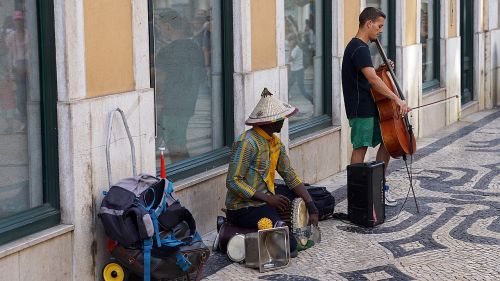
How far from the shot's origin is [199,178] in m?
7.94

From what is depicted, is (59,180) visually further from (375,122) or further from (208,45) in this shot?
(375,122)

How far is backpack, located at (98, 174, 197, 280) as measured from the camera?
620 cm

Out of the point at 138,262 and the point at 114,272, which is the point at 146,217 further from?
the point at 114,272

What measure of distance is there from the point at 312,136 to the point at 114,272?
4.07m

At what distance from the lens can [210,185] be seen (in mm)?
8102

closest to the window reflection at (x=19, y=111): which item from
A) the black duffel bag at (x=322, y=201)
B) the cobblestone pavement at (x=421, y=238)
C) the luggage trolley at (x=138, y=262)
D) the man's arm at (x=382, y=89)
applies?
the luggage trolley at (x=138, y=262)

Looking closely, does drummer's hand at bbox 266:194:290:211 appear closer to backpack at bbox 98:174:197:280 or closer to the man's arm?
backpack at bbox 98:174:197:280

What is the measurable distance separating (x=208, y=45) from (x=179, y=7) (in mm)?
559

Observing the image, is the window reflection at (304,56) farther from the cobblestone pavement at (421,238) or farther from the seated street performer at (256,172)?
the seated street performer at (256,172)

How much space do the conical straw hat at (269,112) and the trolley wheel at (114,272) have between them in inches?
55.2

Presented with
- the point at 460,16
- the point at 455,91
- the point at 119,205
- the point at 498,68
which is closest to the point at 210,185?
the point at 119,205

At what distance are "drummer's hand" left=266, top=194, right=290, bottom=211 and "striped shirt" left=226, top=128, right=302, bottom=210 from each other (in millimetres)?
63

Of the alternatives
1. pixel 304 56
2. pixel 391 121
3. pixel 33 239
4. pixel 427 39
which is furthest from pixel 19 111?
pixel 427 39

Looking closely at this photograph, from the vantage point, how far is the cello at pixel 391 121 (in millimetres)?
8539
